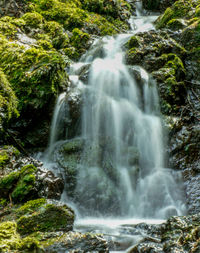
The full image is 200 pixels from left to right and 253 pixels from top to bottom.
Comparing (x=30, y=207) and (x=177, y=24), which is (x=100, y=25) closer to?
(x=177, y=24)

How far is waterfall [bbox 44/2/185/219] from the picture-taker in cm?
495

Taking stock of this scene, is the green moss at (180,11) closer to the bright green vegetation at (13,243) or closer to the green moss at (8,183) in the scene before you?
the green moss at (8,183)

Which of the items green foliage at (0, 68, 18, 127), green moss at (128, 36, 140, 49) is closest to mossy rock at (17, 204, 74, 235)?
green foliage at (0, 68, 18, 127)

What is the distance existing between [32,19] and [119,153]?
6698mm

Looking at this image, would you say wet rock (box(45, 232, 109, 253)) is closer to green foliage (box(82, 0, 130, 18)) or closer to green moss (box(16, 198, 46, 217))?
green moss (box(16, 198, 46, 217))

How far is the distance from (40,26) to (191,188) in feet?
26.3

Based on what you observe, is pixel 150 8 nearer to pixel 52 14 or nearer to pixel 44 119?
pixel 52 14

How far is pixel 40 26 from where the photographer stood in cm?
917

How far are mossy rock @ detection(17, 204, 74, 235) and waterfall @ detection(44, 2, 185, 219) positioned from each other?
1.40 meters

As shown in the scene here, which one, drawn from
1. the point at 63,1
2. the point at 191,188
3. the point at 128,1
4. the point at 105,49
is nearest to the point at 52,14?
the point at 63,1

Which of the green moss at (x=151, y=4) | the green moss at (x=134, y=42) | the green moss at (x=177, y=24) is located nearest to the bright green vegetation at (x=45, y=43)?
the green moss at (x=151, y=4)

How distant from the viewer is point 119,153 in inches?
229

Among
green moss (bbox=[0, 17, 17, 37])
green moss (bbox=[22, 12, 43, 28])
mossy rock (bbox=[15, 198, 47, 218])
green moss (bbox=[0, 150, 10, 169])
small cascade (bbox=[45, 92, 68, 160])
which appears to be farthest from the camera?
green moss (bbox=[22, 12, 43, 28])

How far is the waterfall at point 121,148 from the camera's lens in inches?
195
